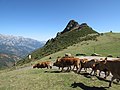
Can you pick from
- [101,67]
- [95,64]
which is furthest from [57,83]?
[95,64]

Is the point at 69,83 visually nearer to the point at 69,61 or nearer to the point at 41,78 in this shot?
the point at 41,78

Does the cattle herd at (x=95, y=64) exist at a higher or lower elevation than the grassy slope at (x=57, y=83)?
higher

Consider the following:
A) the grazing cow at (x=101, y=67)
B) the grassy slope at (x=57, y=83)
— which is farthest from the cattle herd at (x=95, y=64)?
the grassy slope at (x=57, y=83)

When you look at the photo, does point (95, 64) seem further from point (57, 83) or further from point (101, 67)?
point (57, 83)

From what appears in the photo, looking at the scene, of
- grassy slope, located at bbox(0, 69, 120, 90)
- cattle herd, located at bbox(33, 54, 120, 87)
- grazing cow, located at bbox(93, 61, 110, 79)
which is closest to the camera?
cattle herd, located at bbox(33, 54, 120, 87)

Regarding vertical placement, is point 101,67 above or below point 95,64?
below

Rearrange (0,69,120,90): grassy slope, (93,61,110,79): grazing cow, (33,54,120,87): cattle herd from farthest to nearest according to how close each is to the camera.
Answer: (93,61,110,79): grazing cow < (0,69,120,90): grassy slope < (33,54,120,87): cattle herd

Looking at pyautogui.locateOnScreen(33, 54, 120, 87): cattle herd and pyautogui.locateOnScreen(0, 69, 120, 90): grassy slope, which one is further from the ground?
pyautogui.locateOnScreen(33, 54, 120, 87): cattle herd

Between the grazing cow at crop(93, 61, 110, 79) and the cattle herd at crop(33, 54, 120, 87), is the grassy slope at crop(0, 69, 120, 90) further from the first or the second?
the cattle herd at crop(33, 54, 120, 87)

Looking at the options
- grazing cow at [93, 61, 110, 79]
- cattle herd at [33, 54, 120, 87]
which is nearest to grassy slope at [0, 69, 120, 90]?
grazing cow at [93, 61, 110, 79]

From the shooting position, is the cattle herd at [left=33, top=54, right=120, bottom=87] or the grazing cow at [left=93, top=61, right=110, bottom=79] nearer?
the cattle herd at [left=33, top=54, right=120, bottom=87]

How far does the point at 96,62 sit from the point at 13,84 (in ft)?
28.2

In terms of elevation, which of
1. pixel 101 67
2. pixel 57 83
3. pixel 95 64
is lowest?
pixel 57 83

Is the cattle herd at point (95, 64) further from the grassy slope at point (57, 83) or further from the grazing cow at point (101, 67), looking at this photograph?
the grassy slope at point (57, 83)
